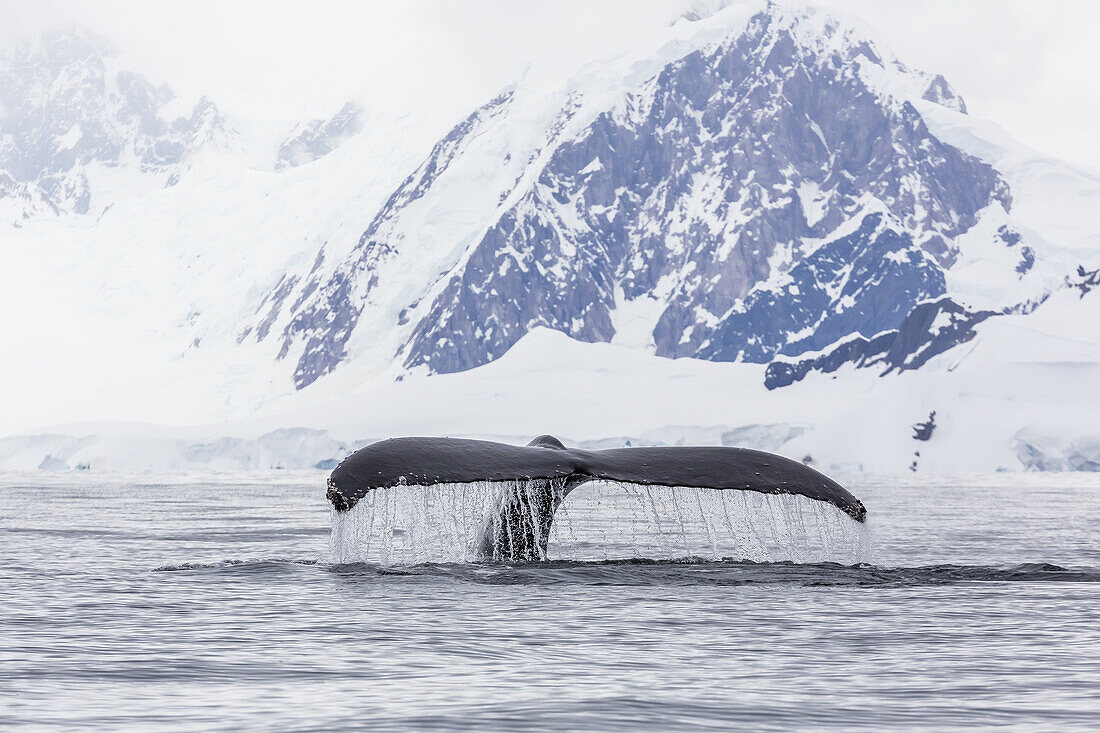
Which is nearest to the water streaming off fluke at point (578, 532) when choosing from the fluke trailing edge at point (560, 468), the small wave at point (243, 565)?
the fluke trailing edge at point (560, 468)

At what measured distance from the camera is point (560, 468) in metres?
8.44

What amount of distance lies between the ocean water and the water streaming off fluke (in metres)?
0.31

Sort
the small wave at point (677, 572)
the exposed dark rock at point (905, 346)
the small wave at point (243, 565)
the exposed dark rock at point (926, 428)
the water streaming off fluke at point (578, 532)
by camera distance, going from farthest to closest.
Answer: the exposed dark rock at point (905, 346), the exposed dark rock at point (926, 428), the small wave at point (243, 565), the small wave at point (677, 572), the water streaming off fluke at point (578, 532)

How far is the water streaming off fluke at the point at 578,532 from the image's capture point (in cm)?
874

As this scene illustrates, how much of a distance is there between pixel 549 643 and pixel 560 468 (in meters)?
1.34

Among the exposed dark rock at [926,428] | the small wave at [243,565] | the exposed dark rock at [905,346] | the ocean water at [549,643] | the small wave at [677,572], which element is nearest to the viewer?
the ocean water at [549,643]

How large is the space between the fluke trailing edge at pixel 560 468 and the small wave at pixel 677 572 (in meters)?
1.25

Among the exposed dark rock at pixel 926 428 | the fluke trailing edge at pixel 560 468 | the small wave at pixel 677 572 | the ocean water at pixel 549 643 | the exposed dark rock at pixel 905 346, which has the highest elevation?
the exposed dark rock at pixel 905 346

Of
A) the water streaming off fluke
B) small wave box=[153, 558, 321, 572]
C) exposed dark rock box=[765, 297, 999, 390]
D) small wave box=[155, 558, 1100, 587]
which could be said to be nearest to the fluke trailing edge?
the water streaming off fluke

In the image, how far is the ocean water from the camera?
18.4 ft

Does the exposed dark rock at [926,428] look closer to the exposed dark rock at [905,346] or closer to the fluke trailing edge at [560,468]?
the exposed dark rock at [905,346]

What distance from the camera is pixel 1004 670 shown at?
661 centimetres

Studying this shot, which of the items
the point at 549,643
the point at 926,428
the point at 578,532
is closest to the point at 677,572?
the point at 549,643

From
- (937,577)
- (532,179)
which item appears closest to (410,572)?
(937,577)
